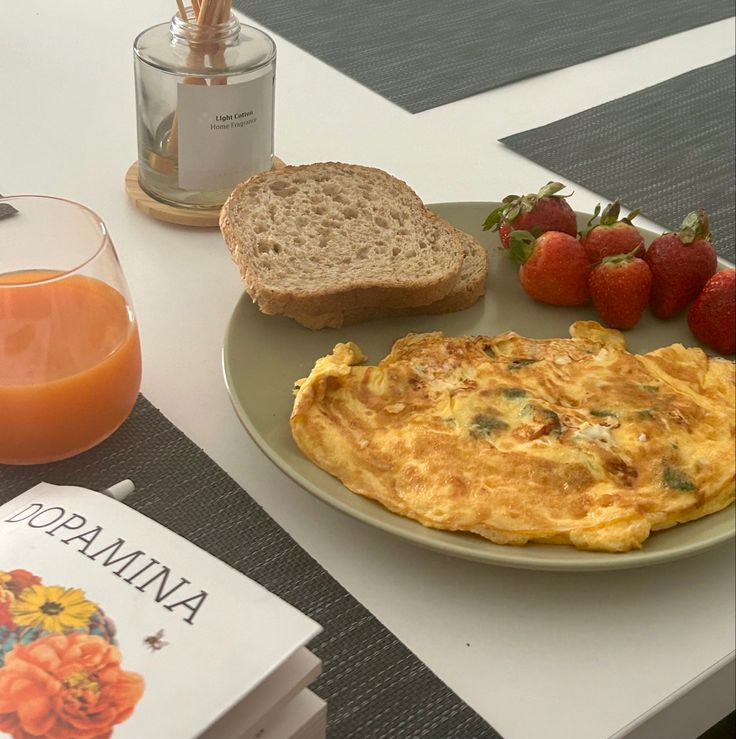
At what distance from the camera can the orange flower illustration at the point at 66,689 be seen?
69 centimetres

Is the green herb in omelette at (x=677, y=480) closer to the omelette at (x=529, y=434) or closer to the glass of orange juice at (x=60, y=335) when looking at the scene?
the omelette at (x=529, y=434)

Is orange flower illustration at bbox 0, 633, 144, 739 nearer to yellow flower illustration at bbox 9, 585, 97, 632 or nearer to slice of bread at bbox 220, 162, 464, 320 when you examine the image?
yellow flower illustration at bbox 9, 585, 97, 632

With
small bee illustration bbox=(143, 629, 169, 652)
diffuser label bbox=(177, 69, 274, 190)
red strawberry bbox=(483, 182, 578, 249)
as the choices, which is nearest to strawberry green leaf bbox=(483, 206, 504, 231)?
red strawberry bbox=(483, 182, 578, 249)

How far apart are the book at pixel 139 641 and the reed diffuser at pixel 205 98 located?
70 cm

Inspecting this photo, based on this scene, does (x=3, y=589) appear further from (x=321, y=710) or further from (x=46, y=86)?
(x=46, y=86)

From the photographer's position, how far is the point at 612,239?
134 cm

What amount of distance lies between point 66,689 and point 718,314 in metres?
0.87

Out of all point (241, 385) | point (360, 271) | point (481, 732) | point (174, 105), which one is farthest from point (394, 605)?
point (174, 105)

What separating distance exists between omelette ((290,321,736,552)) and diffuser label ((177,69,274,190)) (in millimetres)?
426

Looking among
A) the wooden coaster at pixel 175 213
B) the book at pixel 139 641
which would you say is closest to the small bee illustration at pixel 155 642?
the book at pixel 139 641

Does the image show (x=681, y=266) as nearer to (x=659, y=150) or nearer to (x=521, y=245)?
(x=521, y=245)

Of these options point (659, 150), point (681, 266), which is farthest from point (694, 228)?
point (659, 150)

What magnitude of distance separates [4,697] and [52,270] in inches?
20.3

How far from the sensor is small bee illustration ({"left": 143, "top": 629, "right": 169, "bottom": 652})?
0.75 meters
